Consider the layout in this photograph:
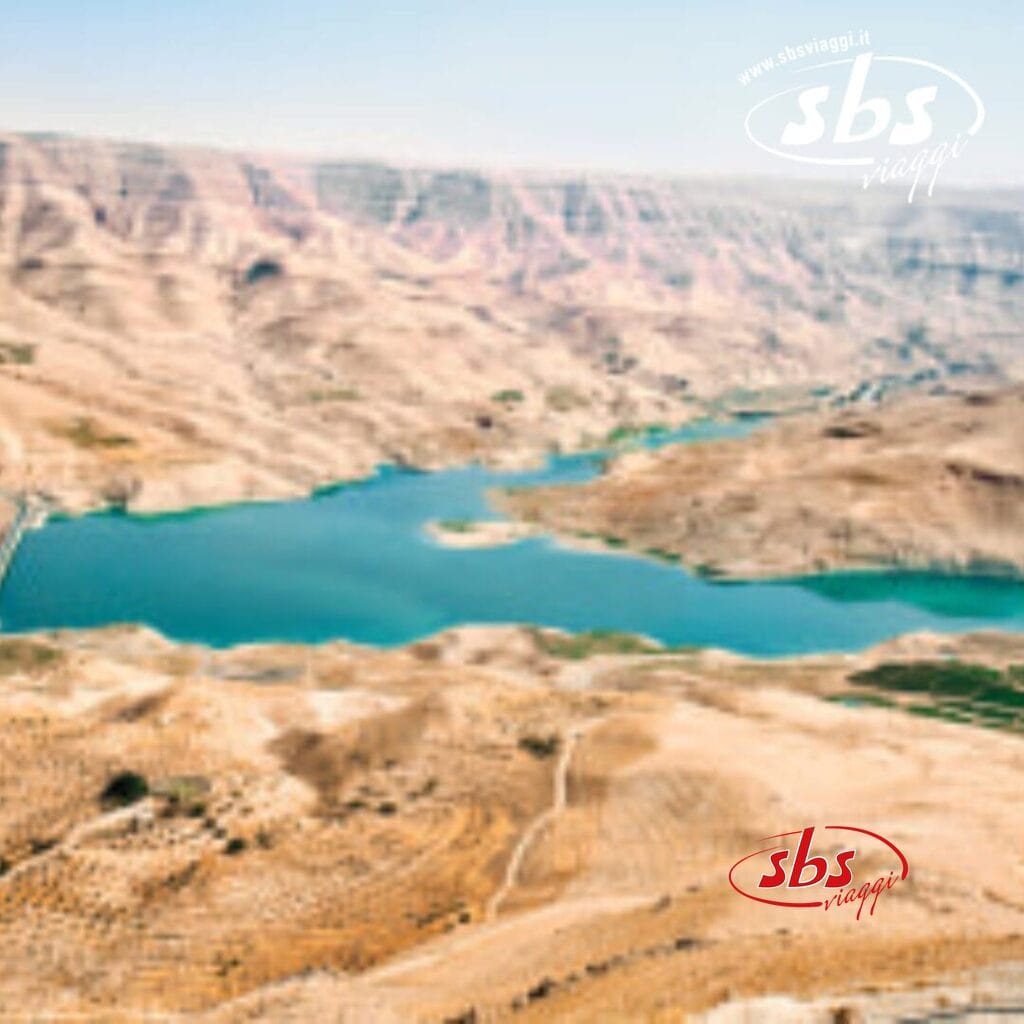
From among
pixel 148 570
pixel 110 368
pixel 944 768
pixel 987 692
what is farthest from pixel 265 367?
pixel 944 768

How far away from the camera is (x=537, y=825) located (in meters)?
Answer: 42.1

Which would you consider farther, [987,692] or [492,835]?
[987,692]

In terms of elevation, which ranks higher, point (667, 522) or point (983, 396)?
point (983, 396)

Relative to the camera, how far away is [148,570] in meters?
103

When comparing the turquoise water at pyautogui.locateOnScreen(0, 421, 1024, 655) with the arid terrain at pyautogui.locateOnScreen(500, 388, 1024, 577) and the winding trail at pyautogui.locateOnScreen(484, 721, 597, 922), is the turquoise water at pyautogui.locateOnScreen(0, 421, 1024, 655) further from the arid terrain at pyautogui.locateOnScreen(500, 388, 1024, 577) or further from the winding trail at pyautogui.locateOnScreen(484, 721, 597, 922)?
the winding trail at pyautogui.locateOnScreen(484, 721, 597, 922)

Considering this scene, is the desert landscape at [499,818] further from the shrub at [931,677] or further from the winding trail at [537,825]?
the shrub at [931,677]

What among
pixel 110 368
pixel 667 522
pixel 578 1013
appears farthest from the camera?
pixel 110 368

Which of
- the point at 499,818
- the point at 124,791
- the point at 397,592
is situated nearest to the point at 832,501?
the point at 397,592

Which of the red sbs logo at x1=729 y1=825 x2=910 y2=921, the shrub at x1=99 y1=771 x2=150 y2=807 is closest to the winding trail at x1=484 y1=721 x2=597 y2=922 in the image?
the red sbs logo at x1=729 y1=825 x2=910 y2=921

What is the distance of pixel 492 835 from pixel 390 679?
101ft

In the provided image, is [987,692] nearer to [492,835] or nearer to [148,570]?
[492,835]

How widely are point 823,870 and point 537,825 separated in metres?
11.4

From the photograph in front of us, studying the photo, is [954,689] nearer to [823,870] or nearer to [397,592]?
[397,592]

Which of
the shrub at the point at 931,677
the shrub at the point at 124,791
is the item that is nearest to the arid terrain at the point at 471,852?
the shrub at the point at 124,791
